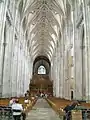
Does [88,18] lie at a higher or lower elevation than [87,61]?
higher

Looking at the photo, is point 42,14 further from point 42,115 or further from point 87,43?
point 42,115

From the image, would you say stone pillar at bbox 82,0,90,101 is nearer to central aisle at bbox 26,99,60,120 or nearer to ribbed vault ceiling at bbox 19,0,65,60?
central aisle at bbox 26,99,60,120

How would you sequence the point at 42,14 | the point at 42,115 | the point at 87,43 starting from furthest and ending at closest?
the point at 42,14 < the point at 87,43 < the point at 42,115

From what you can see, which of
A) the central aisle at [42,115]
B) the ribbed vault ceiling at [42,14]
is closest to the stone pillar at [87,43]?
the central aisle at [42,115]

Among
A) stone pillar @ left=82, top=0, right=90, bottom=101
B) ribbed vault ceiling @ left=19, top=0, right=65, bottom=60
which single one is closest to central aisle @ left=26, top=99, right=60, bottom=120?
stone pillar @ left=82, top=0, right=90, bottom=101

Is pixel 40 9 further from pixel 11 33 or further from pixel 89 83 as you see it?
pixel 89 83

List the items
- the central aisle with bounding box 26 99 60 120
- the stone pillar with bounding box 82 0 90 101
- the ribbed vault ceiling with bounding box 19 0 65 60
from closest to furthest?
the central aisle with bounding box 26 99 60 120 < the stone pillar with bounding box 82 0 90 101 < the ribbed vault ceiling with bounding box 19 0 65 60

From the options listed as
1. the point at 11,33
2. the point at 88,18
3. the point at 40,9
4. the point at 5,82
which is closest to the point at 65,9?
the point at 40,9

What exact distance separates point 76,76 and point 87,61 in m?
6.00

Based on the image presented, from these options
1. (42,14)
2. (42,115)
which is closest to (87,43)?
(42,115)

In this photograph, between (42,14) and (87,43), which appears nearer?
(87,43)

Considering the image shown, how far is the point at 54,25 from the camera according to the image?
153 ft

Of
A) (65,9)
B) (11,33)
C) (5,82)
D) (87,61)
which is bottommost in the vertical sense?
(5,82)

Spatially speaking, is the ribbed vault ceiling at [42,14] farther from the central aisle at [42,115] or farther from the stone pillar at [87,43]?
the central aisle at [42,115]
